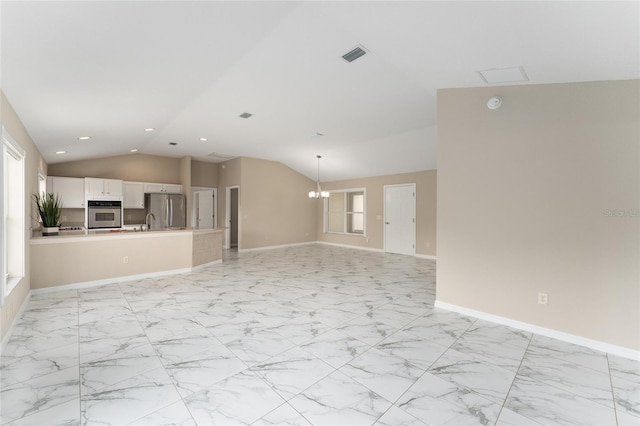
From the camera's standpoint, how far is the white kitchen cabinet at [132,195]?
7551 millimetres

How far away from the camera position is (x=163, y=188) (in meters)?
8.19

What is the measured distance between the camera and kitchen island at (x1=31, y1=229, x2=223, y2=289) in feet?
14.1

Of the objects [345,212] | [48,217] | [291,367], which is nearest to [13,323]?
[48,217]

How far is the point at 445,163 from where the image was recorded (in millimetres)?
3805

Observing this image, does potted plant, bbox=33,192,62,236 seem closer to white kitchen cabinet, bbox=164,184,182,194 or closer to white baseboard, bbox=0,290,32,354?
white baseboard, bbox=0,290,32,354

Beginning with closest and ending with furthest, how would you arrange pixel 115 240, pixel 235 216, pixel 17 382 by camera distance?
pixel 17 382
pixel 115 240
pixel 235 216

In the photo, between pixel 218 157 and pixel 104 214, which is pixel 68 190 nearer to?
pixel 104 214

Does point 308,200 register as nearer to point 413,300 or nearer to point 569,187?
point 413,300

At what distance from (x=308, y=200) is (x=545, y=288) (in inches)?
311

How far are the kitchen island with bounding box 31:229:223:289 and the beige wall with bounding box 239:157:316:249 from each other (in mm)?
2457

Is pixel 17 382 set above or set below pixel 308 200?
below

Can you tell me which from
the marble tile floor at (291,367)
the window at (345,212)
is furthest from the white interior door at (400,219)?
the marble tile floor at (291,367)

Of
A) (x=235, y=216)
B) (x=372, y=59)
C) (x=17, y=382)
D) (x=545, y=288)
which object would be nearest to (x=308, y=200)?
(x=235, y=216)

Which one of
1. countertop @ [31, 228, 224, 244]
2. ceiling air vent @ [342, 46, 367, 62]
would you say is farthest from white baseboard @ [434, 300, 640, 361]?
countertop @ [31, 228, 224, 244]
